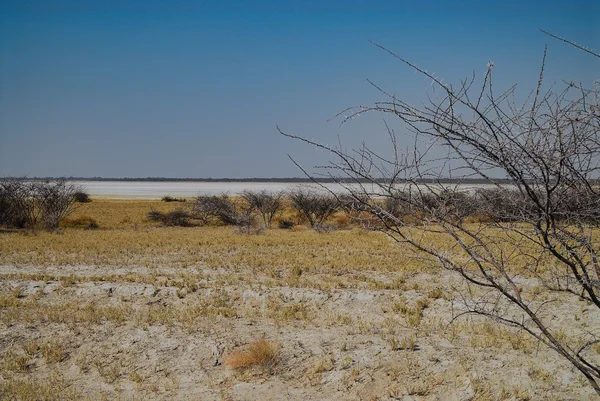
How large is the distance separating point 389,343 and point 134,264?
401 inches

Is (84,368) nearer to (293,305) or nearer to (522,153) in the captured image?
(293,305)

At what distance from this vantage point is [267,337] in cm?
741

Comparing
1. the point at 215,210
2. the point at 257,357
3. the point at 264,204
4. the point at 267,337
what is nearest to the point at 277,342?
the point at 267,337

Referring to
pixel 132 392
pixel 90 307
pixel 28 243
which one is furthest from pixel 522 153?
pixel 28 243

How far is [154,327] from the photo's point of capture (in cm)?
802

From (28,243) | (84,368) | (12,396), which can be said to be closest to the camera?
(12,396)

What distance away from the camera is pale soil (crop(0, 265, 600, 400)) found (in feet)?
18.7

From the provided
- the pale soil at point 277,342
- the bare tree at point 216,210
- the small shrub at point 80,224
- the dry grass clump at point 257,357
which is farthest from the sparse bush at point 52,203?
the dry grass clump at point 257,357

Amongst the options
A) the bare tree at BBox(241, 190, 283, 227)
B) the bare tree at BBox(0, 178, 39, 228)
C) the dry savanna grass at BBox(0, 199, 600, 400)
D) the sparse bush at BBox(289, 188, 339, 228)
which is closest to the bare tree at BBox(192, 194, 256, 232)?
the bare tree at BBox(241, 190, 283, 227)

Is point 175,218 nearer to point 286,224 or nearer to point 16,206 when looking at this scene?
point 286,224

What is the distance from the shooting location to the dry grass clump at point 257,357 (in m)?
6.36

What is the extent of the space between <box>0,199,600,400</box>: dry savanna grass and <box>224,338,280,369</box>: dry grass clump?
2cm

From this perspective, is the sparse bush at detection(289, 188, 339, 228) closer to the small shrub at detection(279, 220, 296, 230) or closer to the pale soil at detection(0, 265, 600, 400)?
the small shrub at detection(279, 220, 296, 230)

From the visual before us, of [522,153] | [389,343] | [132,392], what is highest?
[522,153]
